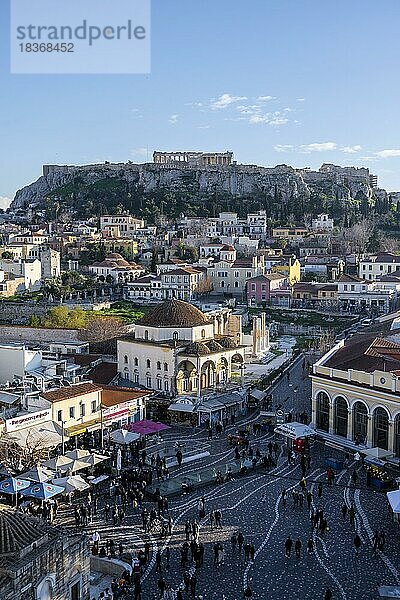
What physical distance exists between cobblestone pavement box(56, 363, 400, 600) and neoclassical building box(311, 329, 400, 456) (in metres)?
2.51

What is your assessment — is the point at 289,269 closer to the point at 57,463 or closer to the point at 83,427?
the point at 83,427

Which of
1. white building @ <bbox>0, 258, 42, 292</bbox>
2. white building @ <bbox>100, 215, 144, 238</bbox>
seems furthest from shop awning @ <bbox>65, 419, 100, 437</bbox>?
white building @ <bbox>100, 215, 144, 238</bbox>

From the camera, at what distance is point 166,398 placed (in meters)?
34.5

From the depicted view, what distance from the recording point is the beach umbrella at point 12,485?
67.4 feet

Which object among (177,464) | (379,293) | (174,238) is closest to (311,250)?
(174,238)

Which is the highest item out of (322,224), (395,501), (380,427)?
(322,224)

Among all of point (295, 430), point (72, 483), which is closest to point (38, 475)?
point (72, 483)

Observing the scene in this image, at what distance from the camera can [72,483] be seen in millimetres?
21766

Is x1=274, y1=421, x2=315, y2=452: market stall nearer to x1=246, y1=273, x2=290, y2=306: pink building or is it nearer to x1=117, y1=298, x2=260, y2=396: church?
x1=117, y1=298, x2=260, y2=396: church

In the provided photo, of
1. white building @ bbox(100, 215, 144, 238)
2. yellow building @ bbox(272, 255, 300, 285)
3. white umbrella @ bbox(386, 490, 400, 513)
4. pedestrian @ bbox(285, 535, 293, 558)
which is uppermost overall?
white building @ bbox(100, 215, 144, 238)

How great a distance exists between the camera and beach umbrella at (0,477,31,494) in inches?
809

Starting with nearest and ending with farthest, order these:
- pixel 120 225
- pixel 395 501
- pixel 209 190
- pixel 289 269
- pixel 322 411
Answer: pixel 395 501, pixel 322 411, pixel 289 269, pixel 120 225, pixel 209 190

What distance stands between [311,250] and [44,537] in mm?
83041

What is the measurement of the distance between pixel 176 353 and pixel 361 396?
10.9 m
